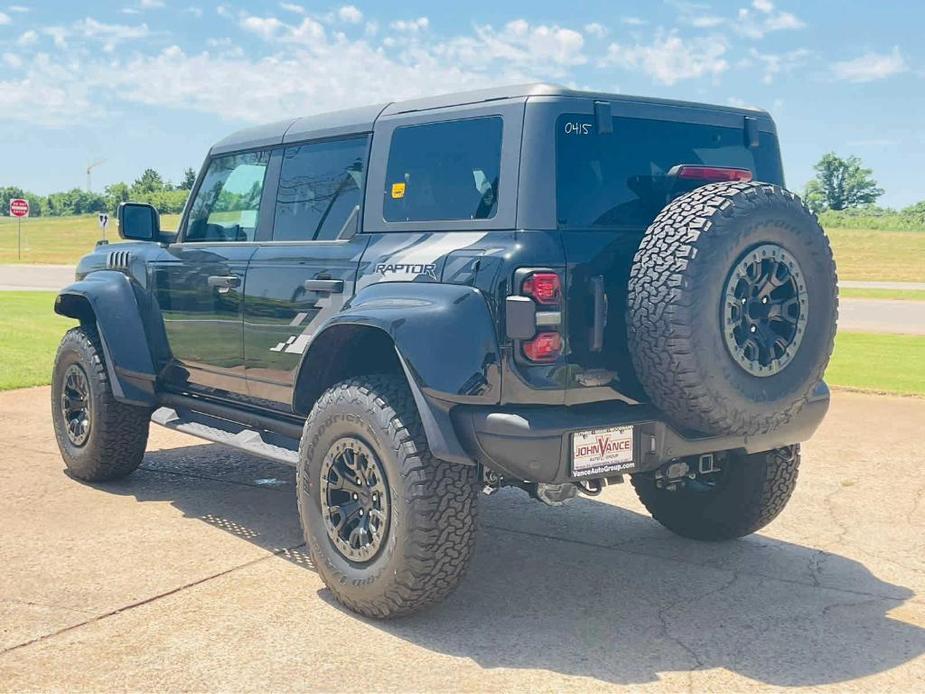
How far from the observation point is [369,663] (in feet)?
11.7

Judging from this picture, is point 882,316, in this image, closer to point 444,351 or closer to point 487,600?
point 487,600

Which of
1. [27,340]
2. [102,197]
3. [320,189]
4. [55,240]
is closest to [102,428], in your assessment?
[320,189]

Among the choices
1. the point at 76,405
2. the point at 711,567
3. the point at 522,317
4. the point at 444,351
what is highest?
the point at 522,317

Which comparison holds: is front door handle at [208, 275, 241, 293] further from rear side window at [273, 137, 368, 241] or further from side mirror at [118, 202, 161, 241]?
side mirror at [118, 202, 161, 241]

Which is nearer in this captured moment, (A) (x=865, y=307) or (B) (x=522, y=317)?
(B) (x=522, y=317)

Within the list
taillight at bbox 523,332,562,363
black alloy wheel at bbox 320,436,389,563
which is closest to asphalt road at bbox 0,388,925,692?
black alloy wheel at bbox 320,436,389,563

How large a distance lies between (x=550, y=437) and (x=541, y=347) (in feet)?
1.04

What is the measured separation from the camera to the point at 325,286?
4383 millimetres

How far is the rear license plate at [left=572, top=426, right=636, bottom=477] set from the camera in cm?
363

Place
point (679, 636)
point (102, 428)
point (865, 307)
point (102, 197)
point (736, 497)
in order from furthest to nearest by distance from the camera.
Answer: point (102, 197), point (865, 307), point (102, 428), point (736, 497), point (679, 636)

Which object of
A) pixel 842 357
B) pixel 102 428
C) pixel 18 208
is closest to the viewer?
pixel 102 428

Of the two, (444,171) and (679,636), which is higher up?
(444,171)

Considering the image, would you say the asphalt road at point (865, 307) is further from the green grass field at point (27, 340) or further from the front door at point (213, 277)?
the front door at point (213, 277)

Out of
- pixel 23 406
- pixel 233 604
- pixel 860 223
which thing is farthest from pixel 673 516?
pixel 860 223
